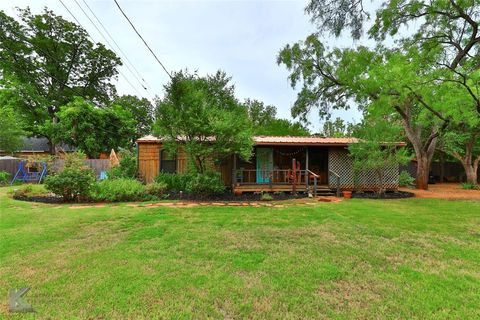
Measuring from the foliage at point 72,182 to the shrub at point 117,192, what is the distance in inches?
10.9

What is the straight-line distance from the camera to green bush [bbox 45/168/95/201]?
792cm

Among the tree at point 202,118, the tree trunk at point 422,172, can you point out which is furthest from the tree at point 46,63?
the tree trunk at point 422,172

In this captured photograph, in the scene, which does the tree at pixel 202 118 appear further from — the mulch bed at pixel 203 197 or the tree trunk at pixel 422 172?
the tree trunk at pixel 422 172

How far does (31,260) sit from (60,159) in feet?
46.0

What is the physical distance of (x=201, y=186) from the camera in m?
8.70

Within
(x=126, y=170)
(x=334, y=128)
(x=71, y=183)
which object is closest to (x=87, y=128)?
(x=126, y=170)

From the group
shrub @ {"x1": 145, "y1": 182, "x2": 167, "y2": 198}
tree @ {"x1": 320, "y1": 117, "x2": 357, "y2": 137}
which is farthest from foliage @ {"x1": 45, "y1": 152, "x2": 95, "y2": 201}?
tree @ {"x1": 320, "y1": 117, "x2": 357, "y2": 137}

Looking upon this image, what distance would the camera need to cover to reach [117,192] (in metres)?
8.50

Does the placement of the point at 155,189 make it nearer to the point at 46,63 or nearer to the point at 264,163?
the point at 264,163

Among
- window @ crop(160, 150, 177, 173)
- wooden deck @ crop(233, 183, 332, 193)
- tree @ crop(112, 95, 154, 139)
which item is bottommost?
wooden deck @ crop(233, 183, 332, 193)

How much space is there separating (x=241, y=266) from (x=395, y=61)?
28.9 feet

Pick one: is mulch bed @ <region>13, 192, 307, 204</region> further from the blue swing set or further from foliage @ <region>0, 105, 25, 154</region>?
foliage @ <region>0, 105, 25, 154</region>

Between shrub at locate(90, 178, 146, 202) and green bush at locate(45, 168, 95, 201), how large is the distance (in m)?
0.28

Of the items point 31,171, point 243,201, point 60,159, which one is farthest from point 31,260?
point 31,171
